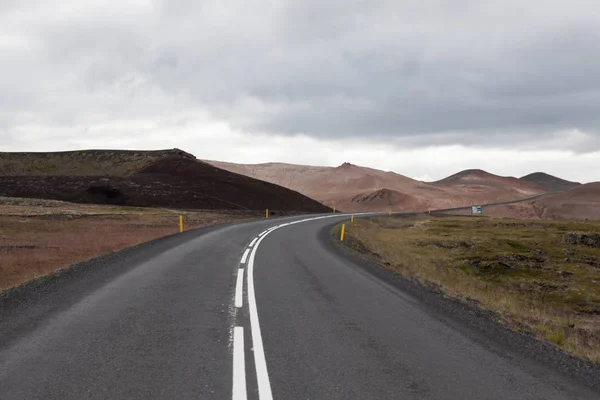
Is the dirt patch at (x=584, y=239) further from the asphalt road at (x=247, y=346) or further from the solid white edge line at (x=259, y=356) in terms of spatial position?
the solid white edge line at (x=259, y=356)

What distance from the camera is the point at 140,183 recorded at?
6675 cm

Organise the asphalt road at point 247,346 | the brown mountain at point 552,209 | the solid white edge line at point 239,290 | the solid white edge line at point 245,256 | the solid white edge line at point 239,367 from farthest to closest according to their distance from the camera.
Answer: the brown mountain at point 552,209 → the solid white edge line at point 245,256 → the solid white edge line at point 239,290 → the asphalt road at point 247,346 → the solid white edge line at point 239,367

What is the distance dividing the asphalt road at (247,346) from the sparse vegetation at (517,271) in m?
2.00

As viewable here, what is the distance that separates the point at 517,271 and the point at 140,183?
55121 mm

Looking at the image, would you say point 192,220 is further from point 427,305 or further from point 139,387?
point 139,387

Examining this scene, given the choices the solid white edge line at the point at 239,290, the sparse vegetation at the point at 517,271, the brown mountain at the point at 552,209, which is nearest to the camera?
the solid white edge line at the point at 239,290

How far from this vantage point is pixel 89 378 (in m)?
5.12

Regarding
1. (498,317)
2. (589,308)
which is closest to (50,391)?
(498,317)

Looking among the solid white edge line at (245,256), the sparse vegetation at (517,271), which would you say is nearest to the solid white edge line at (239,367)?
the sparse vegetation at (517,271)

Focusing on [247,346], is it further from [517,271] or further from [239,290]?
[517,271]

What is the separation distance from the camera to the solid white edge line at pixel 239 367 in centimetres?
478

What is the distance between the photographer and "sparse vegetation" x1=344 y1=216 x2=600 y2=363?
10291 mm

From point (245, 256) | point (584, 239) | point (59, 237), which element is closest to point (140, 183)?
point (59, 237)

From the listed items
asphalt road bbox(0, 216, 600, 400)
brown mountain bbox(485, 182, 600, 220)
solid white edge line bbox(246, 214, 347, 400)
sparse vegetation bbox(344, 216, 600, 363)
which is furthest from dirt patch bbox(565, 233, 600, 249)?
brown mountain bbox(485, 182, 600, 220)
